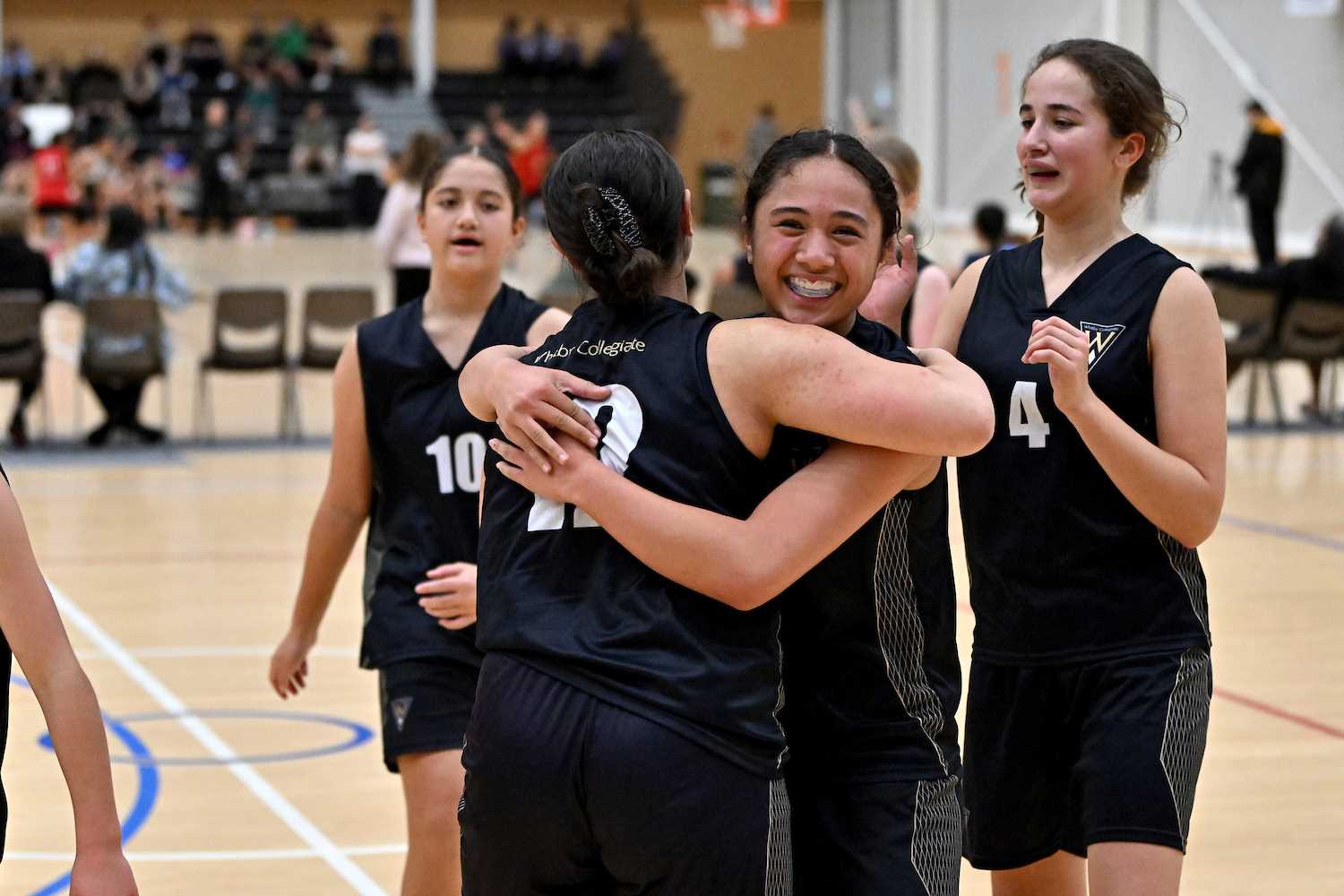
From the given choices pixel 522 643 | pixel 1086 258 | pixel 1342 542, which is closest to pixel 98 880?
pixel 522 643

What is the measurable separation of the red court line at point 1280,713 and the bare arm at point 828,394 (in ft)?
12.3

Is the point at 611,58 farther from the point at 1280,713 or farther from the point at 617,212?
the point at 617,212

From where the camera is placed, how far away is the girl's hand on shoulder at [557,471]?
2.15 meters

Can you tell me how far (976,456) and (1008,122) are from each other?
85.9 feet

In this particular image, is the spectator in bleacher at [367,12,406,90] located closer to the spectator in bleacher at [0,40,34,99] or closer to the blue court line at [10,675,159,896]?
the spectator in bleacher at [0,40,34,99]

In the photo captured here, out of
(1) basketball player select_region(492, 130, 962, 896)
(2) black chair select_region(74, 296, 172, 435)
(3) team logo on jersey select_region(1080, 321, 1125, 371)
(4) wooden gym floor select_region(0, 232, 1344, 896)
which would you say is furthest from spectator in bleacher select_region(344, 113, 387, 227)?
(1) basketball player select_region(492, 130, 962, 896)

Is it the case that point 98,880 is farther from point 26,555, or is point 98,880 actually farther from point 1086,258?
point 1086,258

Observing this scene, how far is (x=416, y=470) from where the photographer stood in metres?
3.54

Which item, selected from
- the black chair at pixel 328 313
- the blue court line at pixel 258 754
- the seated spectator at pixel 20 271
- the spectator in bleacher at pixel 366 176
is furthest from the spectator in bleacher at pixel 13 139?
the blue court line at pixel 258 754

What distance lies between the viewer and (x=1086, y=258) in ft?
10.0

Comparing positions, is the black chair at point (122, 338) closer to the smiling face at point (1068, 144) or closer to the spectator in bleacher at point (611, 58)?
the smiling face at point (1068, 144)

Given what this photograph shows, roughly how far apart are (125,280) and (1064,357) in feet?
34.0

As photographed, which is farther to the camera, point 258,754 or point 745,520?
point 258,754

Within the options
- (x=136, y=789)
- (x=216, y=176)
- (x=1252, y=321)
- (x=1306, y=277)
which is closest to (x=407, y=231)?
(x=1252, y=321)
